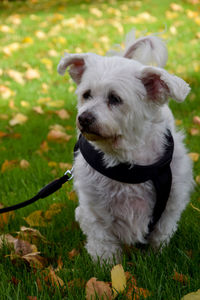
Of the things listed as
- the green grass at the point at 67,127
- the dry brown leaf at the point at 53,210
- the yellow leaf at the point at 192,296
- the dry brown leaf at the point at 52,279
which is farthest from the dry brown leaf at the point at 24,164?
the yellow leaf at the point at 192,296

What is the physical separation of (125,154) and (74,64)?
75 cm

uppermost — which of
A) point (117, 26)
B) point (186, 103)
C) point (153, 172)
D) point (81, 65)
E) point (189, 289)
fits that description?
point (81, 65)

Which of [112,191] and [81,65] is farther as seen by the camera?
[81,65]

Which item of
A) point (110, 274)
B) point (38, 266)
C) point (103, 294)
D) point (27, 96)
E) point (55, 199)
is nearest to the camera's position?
point (103, 294)

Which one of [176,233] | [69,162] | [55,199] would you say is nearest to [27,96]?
[69,162]

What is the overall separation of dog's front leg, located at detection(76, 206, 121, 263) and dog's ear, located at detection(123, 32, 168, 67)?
126cm

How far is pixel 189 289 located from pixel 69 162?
2.39 m

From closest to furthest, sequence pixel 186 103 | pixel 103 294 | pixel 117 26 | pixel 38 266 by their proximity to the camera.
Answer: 1. pixel 103 294
2. pixel 38 266
3. pixel 186 103
4. pixel 117 26

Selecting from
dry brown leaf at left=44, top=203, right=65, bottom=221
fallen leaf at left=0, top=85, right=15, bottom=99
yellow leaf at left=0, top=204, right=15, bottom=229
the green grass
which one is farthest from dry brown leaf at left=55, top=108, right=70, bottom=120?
yellow leaf at left=0, top=204, right=15, bottom=229

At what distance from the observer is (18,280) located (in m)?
2.50

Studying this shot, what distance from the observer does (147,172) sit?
2602 mm

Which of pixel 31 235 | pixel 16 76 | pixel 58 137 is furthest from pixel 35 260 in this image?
pixel 16 76

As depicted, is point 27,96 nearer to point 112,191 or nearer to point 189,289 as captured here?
point 112,191

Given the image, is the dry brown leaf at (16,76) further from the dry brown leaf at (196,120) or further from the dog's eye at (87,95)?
the dog's eye at (87,95)
